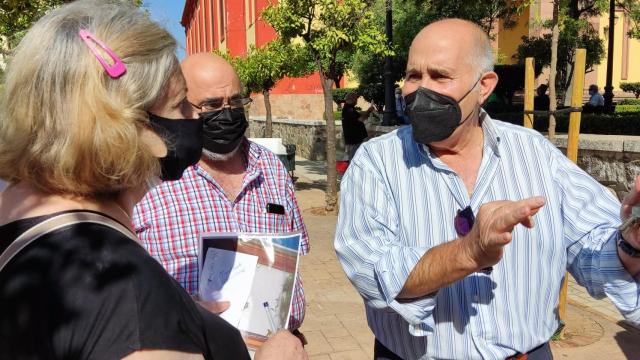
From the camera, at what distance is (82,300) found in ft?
3.57

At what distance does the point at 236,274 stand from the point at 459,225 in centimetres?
81

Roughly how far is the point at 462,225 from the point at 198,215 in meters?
1.15

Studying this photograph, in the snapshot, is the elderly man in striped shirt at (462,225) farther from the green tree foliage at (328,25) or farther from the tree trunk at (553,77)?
the green tree foliage at (328,25)

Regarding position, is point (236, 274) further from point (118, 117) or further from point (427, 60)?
point (427, 60)

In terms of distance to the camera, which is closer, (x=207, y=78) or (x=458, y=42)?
(x=458, y=42)

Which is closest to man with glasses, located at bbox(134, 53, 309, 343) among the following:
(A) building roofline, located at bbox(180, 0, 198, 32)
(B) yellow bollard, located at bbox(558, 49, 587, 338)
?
(B) yellow bollard, located at bbox(558, 49, 587, 338)

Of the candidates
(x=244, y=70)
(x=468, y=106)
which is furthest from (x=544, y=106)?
(x=468, y=106)

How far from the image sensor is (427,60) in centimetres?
221

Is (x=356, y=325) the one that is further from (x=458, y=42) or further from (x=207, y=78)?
(x=458, y=42)

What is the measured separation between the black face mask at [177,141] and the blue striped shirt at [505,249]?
66 cm

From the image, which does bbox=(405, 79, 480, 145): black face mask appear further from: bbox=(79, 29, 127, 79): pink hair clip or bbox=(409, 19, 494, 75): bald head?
bbox=(79, 29, 127, 79): pink hair clip

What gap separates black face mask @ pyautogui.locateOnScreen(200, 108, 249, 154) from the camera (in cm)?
279

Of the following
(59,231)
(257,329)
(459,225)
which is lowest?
(257,329)

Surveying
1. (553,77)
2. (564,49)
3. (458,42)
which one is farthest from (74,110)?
(564,49)
